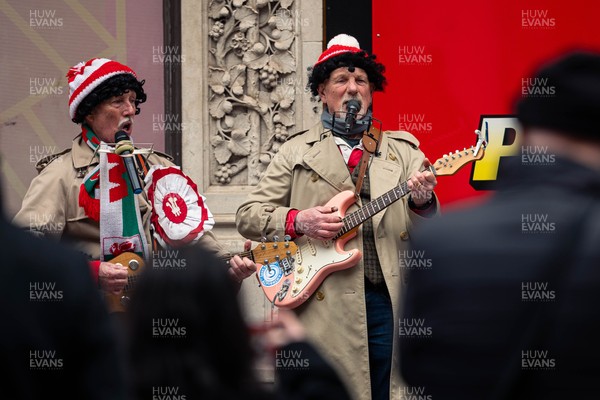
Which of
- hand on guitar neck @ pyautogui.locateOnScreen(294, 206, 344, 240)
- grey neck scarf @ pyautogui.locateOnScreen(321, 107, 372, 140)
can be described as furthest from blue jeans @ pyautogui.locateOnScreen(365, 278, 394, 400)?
grey neck scarf @ pyautogui.locateOnScreen(321, 107, 372, 140)

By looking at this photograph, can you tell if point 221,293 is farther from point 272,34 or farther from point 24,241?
point 272,34

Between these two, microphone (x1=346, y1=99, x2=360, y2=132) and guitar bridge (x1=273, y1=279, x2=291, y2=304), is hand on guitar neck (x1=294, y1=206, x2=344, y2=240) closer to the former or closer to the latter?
guitar bridge (x1=273, y1=279, x2=291, y2=304)

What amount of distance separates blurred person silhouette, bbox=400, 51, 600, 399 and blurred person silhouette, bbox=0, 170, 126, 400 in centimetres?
71

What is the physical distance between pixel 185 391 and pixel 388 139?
3.28 meters

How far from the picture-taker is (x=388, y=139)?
18.1 ft

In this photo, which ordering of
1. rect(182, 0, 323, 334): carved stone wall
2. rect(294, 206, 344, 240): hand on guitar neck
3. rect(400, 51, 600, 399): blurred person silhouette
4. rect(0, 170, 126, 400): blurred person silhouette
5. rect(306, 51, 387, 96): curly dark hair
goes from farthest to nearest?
rect(182, 0, 323, 334): carved stone wall → rect(306, 51, 387, 96): curly dark hair → rect(294, 206, 344, 240): hand on guitar neck → rect(400, 51, 600, 399): blurred person silhouette → rect(0, 170, 126, 400): blurred person silhouette

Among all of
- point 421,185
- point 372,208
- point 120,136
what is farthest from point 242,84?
point 421,185

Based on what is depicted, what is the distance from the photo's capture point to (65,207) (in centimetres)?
512

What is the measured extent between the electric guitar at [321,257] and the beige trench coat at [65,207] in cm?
42

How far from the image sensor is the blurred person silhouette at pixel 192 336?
234 cm

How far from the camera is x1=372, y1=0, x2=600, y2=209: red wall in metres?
7.59

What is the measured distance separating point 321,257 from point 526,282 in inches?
108

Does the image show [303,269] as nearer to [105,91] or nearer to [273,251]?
[273,251]

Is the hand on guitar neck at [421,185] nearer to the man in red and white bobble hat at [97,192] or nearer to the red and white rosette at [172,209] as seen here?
the man in red and white bobble hat at [97,192]
